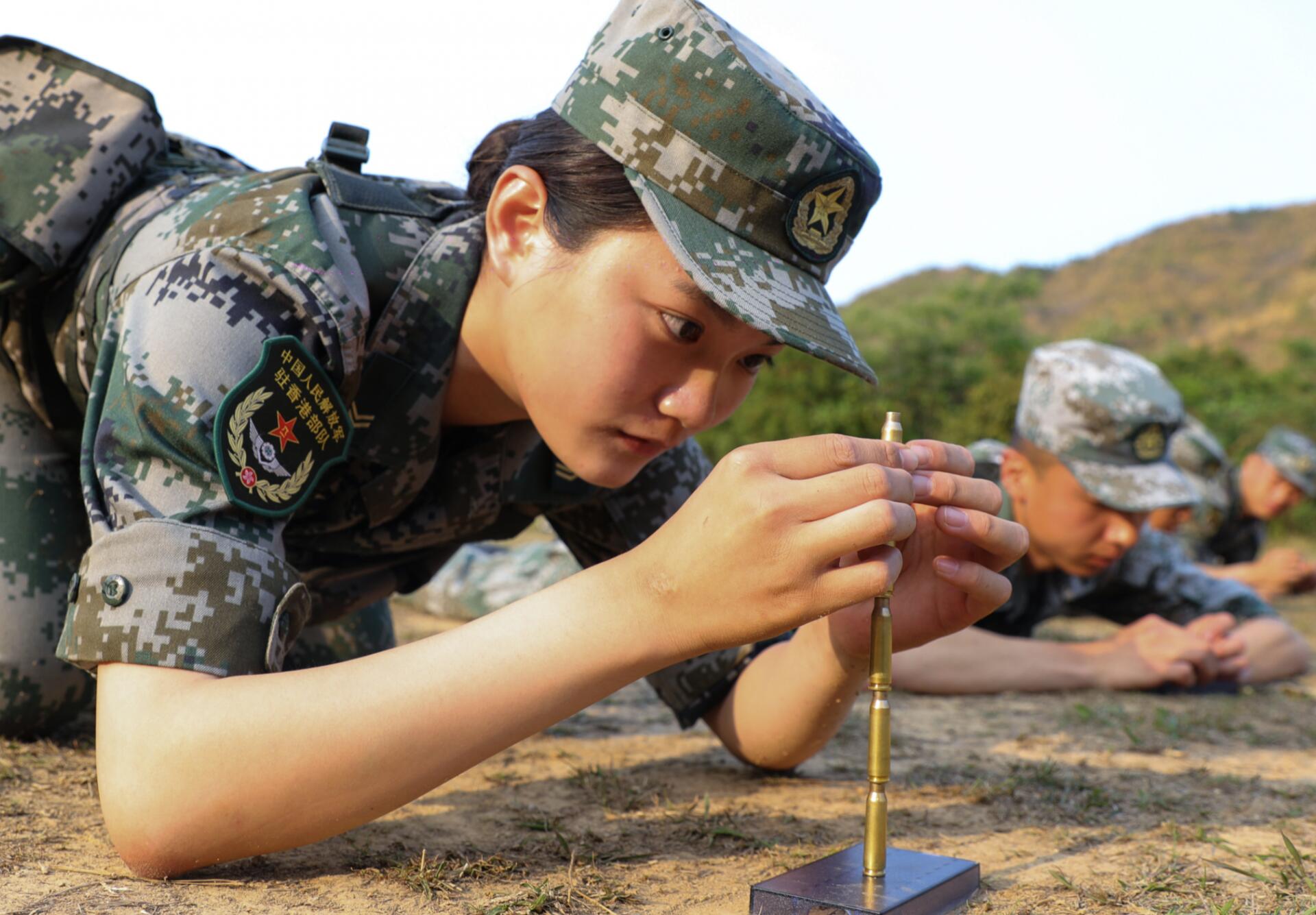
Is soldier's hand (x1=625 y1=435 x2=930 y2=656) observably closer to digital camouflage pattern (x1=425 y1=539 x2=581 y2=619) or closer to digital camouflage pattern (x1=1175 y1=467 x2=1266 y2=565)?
digital camouflage pattern (x1=425 y1=539 x2=581 y2=619)

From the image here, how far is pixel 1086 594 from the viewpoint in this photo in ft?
17.1

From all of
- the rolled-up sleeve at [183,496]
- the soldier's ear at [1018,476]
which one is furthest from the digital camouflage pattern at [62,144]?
the soldier's ear at [1018,476]

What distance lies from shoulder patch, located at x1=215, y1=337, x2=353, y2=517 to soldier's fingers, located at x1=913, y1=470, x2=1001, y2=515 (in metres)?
1.00

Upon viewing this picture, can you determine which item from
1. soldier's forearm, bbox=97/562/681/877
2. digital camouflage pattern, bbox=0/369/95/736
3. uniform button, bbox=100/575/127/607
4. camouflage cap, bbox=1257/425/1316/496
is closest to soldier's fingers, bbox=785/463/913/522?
soldier's forearm, bbox=97/562/681/877

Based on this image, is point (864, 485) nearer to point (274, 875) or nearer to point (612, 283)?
point (612, 283)

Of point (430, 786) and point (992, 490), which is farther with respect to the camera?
point (992, 490)

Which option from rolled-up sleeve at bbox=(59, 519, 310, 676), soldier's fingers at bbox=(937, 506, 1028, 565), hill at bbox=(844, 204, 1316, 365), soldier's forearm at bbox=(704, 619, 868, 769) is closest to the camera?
rolled-up sleeve at bbox=(59, 519, 310, 676)

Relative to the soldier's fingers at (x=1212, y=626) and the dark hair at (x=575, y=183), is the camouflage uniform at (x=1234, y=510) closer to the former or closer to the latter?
the soldier's fingers at (x=1212, y=626)

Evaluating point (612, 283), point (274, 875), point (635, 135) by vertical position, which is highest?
point (635, 135)

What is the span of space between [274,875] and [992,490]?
1.34 m

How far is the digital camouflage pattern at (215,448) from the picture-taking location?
1.76m

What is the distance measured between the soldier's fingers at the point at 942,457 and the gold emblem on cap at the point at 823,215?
425 mm

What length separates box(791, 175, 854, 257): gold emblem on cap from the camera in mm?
2062

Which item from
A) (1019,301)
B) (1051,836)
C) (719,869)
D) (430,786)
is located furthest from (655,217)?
(1019,301)
